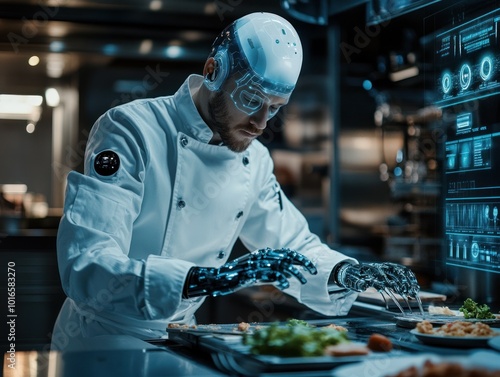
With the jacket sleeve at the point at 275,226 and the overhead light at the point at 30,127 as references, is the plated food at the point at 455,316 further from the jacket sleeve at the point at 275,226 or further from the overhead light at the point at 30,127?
the overhead light at the point at 30,127

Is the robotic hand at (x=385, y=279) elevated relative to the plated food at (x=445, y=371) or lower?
elevated

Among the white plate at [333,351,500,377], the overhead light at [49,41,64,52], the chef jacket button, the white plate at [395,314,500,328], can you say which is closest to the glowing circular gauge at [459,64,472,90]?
the white plate at [395,314,500,328]

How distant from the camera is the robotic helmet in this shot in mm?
1874

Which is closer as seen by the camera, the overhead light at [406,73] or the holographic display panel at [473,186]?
the holographic display panel at [473,186]

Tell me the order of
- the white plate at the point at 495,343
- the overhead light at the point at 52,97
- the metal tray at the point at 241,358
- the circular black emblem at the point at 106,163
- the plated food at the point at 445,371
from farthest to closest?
the overhead light at the point at 52,97 < the circular black emblem at the point at 106,163 < the white plate at the point at 495,343 < the metal tray at the point at 241,358 < the plated food at the point at 445,371

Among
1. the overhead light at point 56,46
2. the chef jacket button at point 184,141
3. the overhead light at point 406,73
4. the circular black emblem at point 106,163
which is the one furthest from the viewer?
the overhead light at point 406,73

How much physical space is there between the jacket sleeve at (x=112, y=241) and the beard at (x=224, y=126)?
218mm

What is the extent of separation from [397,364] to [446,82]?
1370 mm

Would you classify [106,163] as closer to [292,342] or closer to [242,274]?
[242,274]

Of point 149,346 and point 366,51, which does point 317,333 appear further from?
point 366,51

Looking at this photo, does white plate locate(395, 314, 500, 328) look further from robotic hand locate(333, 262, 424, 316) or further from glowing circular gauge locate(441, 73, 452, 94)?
glowing circular gauge locate(441, 73, 452, 94)

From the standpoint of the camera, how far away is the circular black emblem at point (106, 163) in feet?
6.08

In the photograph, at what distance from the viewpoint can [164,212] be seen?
2086mm

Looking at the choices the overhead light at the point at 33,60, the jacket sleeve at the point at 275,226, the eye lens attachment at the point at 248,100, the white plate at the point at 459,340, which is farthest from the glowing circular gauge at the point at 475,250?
the overhead light at the point at 33,60
